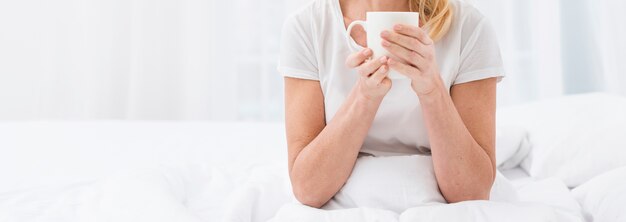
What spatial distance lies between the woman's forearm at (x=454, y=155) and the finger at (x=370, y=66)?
0.41 ft

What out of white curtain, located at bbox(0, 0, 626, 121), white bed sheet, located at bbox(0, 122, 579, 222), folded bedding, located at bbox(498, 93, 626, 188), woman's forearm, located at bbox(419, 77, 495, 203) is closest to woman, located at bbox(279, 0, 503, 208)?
woman's forearm, located at bbox(419, 77, 495, 203)

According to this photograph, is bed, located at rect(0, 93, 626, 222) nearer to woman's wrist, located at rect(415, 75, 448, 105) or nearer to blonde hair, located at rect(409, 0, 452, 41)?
woman's wrist, located at rect(415, 75, 448, 105)

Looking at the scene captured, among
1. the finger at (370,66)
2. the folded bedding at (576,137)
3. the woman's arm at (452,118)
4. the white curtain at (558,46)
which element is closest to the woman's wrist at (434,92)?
the woman's arm at (452,118)

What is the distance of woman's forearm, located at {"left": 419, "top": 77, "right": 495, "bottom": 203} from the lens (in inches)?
43.0

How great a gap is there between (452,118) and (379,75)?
7.1 inches

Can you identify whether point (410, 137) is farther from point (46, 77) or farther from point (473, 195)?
point (46, 77)

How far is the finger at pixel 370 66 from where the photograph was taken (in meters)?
0.97

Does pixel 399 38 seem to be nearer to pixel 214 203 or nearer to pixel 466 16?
pixel 466 16

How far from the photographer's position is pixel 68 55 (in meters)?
3.25

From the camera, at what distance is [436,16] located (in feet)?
3.96

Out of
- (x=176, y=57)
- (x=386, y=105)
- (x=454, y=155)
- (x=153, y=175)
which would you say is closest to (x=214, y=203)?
(x=153, y=175)

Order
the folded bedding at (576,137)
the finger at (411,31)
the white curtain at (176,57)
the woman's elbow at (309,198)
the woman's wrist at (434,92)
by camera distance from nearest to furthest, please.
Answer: the finger at (411,31), the woman's wrist at (434,92), the woman's elbow at (309,198), the folded bedding at (576,137), the white curtain at (176,57)

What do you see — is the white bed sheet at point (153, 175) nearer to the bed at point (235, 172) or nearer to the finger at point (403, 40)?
the bed at point (235, 172)

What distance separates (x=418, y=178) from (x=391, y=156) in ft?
0.27
